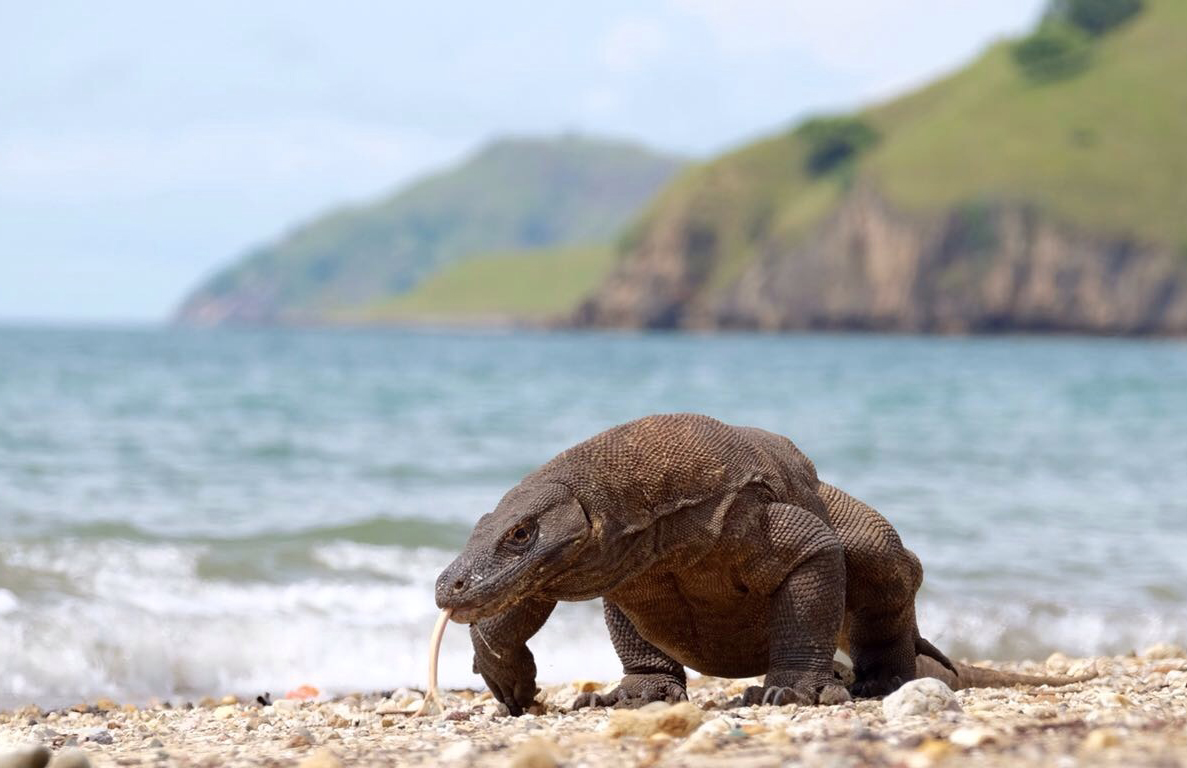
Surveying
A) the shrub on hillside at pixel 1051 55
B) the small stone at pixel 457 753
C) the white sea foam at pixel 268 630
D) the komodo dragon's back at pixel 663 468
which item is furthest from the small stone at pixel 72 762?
the shrub on hillside at pixel 1051 55

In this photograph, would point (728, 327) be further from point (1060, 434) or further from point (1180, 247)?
point (1060, 434)

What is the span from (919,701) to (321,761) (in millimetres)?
2154

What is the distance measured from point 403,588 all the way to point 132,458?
9.30 meters

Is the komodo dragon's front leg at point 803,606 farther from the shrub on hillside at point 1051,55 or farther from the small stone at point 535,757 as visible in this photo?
the shrub on hillside at point 1051,55

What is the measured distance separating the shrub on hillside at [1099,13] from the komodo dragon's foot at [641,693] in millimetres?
160001

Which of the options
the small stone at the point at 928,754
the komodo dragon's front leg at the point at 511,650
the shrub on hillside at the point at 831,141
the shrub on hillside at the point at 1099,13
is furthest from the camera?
the shrub on hillside at the point at 1099,13

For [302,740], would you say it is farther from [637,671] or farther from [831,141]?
[831,141]

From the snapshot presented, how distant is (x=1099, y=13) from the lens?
154m

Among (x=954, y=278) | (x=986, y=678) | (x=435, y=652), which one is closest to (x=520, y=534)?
(x=435, y=652)

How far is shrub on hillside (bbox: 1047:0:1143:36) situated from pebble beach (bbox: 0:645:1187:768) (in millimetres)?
158780

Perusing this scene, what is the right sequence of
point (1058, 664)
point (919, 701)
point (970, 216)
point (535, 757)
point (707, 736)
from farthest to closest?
1. point (970, 216)
2. point (1058, 664)
3. point (919, 701)
4. point (707, 736)
5. point (535, 757)

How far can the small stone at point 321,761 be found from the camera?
15.5 ft

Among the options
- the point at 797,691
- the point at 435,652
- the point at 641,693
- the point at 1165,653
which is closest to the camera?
the point at 435,652

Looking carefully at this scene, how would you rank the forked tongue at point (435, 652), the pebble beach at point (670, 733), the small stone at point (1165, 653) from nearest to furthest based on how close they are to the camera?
the pebble beach at point (670, 733)
the forked tongue at point (435, 652)
the small stone at point (1165, 653)
